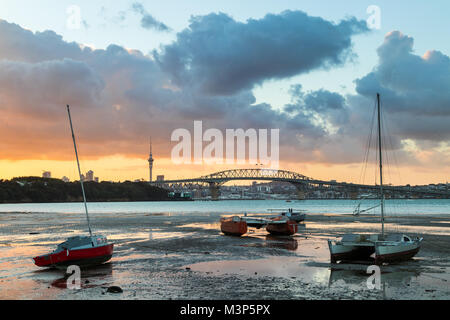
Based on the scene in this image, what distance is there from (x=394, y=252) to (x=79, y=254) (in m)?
16.8

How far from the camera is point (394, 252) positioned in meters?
23.3

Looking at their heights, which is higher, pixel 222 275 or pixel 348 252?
pixel 348 252

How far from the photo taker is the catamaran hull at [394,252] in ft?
74.6

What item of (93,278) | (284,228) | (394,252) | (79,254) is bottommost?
(93,278)

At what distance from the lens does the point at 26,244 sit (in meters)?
32.7

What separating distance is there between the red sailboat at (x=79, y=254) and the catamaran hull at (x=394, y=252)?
47.5 ft

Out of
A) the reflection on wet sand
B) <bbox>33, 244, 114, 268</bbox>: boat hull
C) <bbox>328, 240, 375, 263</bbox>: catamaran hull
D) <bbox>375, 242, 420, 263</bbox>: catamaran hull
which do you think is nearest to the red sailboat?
<bbox>33, 244, 114, 268</bbox>: boat hull

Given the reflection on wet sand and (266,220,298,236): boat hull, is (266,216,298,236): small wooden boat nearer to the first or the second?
(266,220,298,236): boat hull

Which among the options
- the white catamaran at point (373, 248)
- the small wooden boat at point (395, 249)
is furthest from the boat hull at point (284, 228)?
the small wooden boat at point (395, 249)

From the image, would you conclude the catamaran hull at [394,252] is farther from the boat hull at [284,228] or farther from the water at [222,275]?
the boat hull at [284,228]

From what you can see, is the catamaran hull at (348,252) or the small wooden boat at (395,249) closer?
the small wooden boat at (395,249)

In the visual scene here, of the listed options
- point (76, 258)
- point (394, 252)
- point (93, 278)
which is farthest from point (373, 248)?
point (76, 258)

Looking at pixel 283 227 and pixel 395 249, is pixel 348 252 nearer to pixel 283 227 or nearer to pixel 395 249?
pixel 395 249
